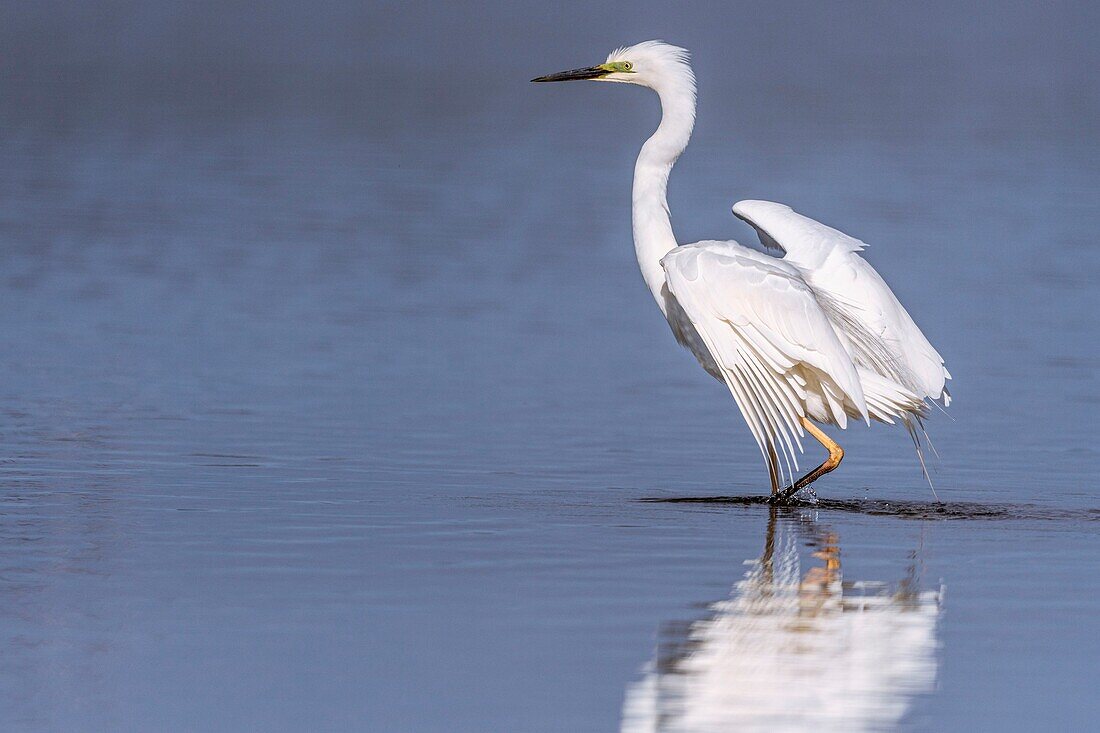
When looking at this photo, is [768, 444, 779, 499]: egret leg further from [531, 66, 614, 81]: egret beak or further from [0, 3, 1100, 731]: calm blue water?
[531, 66, 614, 81]: egret beak

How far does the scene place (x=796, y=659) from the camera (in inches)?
253

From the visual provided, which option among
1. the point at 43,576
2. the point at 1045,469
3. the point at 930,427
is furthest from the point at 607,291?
the point at 43,576

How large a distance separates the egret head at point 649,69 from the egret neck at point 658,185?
58 millimetres

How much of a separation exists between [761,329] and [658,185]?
1360 mm

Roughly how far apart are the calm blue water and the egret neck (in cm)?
98

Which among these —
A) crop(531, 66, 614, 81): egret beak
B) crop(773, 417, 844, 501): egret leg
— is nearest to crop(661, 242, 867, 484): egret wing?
crop(773, 417, 844, 501): egret leg

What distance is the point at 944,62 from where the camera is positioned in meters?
51.6

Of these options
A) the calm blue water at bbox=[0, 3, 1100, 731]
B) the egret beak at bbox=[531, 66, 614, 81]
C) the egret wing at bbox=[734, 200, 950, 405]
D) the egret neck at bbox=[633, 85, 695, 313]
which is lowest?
the calm blue water at bbox=[0, 3, 1100, 731]

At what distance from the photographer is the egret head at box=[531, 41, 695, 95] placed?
35.7 feet

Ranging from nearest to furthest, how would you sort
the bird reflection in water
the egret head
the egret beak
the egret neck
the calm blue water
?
the bird reflection in water
the calm blue water
the egret neck
the egret head
the egret beak

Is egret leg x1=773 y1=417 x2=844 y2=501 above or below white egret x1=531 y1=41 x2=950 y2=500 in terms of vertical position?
below

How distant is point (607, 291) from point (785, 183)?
26.3ft

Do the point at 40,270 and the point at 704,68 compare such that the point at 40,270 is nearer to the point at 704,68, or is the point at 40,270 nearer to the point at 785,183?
the point at 785,183

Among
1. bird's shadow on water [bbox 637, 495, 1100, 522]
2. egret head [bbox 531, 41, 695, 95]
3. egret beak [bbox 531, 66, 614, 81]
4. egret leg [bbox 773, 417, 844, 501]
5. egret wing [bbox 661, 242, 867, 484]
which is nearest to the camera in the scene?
bird's shadow on water [bbox 637, 495, 1100, 522]
